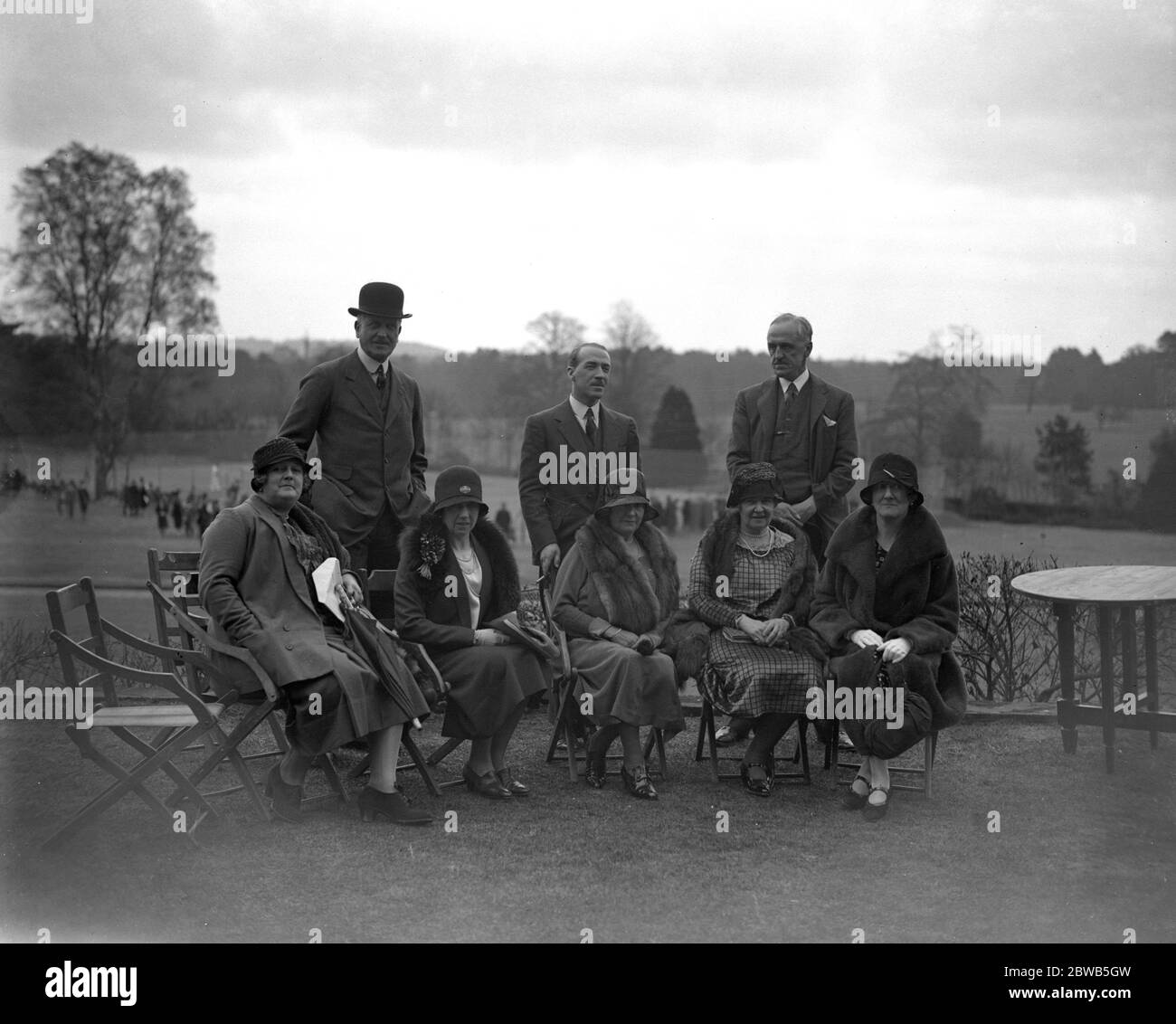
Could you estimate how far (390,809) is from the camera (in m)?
5.37

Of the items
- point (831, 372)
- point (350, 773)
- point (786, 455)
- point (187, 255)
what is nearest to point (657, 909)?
point (350, 773)

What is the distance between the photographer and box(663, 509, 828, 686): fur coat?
239 inches

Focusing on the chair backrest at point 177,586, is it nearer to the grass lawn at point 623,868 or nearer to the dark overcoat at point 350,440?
the dark overcoat at point 350,440

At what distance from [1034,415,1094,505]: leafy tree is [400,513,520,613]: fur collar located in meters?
4.63

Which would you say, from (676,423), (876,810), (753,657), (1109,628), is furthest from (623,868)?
(676,423)

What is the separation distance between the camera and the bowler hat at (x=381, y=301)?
20.5 feet

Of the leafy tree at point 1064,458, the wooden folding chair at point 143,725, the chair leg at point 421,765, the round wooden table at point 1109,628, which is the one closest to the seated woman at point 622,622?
the chair leg at point 421,765

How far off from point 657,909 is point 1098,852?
6.41 feet

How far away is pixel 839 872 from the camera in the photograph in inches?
190

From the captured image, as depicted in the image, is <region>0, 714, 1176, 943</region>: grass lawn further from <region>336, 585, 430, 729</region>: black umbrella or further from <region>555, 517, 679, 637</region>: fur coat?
<region>555, 517, 679, 637</region>: fur coat

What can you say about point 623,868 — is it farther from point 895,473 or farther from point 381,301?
point 381,301

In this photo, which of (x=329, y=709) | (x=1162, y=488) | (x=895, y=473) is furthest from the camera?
(x=1162, y=488)

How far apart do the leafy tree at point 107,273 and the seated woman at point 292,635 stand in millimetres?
3014

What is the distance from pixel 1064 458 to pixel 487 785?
205 inches
